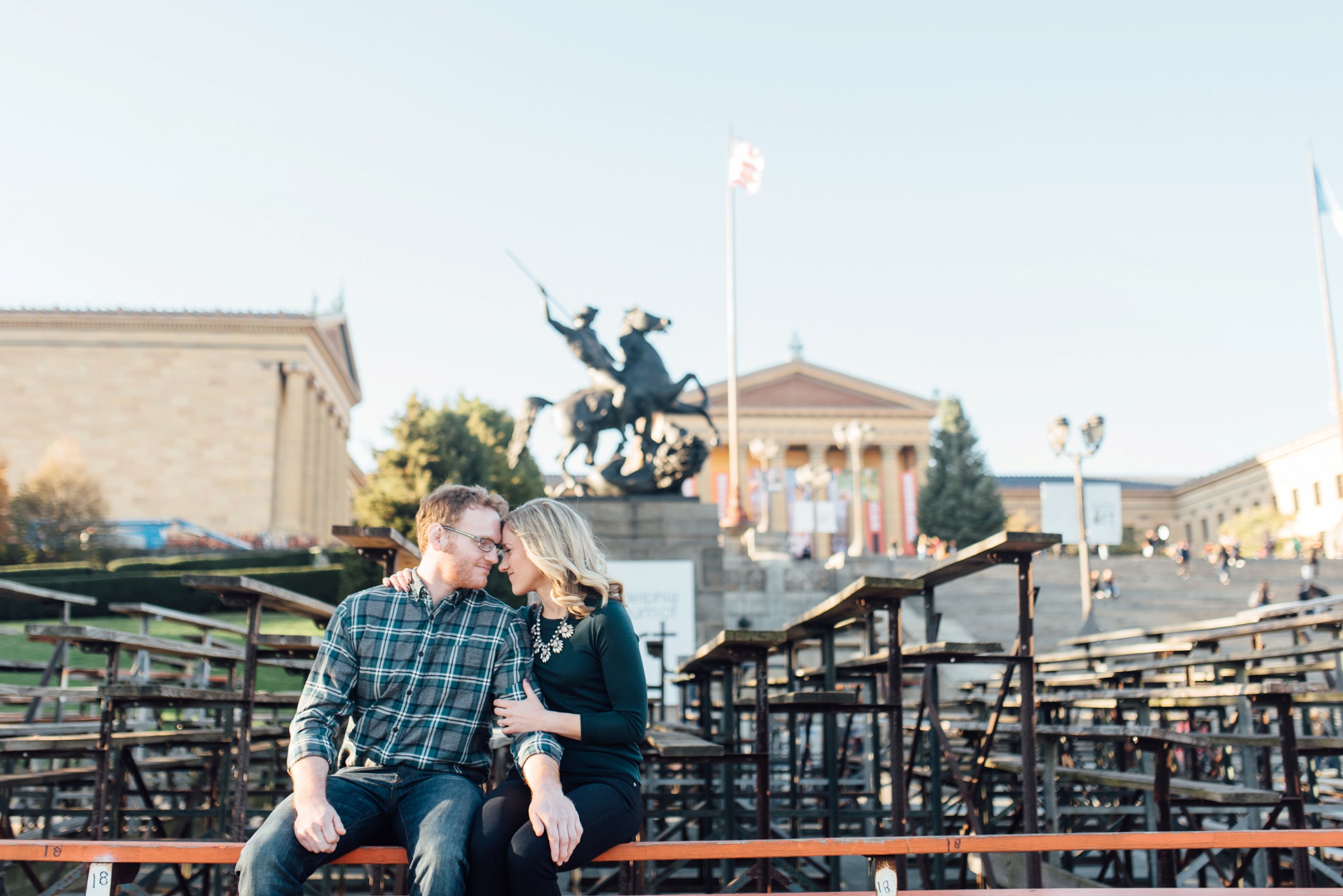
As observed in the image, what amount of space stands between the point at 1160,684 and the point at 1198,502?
302ft

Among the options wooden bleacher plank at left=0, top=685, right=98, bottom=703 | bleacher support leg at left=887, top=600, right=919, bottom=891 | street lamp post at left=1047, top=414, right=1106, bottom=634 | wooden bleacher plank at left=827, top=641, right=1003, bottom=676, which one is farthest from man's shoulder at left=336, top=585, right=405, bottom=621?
street lamp post at left=1047, top=414, right=1106, bottom=634

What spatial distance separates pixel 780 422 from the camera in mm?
74812

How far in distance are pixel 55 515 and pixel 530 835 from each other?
151ft

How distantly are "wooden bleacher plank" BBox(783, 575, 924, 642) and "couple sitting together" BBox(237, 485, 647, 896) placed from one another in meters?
1.90

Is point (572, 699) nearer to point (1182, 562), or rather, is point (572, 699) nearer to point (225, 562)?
point (225, 562)

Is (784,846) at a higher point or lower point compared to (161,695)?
lower

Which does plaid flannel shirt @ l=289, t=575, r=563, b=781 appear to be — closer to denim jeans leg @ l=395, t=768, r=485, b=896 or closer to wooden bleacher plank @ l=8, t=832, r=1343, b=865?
denim jeans leg @ l=395, t=768, r=485, b=896

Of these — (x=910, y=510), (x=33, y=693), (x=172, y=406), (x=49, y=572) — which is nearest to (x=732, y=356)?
(x=49, y=572)

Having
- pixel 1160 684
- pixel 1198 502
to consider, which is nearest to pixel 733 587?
pixel 1160 684

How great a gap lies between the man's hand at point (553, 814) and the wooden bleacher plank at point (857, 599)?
226 cm

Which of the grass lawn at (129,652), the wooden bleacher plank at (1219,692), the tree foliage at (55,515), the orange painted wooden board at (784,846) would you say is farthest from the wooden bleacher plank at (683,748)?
the tree foliage at (55,515)

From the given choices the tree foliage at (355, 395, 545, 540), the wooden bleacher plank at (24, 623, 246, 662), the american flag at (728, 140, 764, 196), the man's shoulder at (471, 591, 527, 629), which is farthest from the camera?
the american flag at (728, 140, 764, 196)

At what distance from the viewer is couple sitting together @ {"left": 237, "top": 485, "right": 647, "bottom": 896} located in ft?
10.6

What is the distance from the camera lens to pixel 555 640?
3748mm
